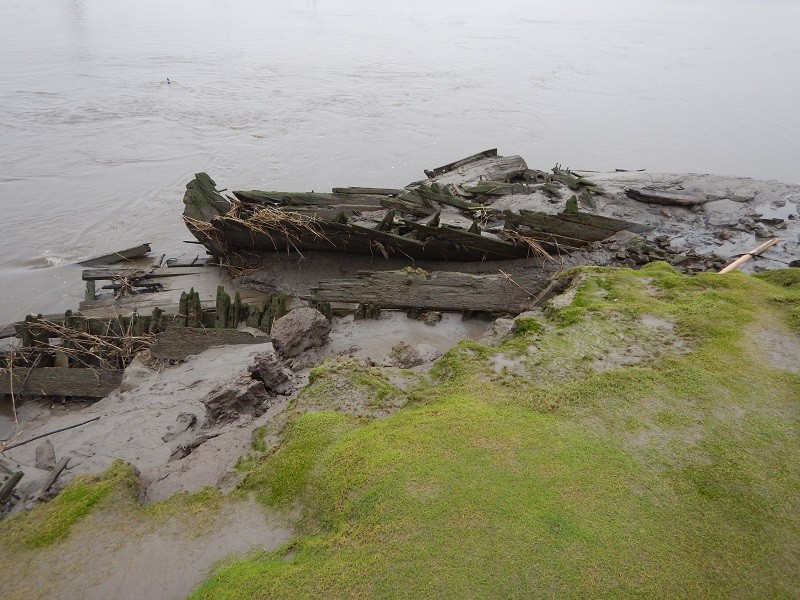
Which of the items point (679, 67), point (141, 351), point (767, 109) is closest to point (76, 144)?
point (141, 351)

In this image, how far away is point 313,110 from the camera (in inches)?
792

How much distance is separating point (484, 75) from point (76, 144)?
56.9ft

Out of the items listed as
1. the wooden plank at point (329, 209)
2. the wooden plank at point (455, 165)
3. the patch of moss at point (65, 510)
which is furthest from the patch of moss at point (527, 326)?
the wooden plank at point (455, 165)

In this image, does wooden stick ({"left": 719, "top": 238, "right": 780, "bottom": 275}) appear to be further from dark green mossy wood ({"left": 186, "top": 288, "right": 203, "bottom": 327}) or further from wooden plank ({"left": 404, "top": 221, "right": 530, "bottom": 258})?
dark green mossy wood ({"left": 186, "top": 288, "right": 203, "bottom": 327})

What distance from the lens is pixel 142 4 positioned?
42.2 meters

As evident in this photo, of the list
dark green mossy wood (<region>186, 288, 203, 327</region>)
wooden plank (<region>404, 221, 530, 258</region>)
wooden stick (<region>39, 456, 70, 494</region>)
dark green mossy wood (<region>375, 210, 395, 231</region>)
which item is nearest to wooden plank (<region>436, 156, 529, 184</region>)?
wooden plank (<region>404, 221, 530, 258</region>)

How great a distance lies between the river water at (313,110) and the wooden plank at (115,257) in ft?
1.17

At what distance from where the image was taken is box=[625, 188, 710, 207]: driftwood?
10773 millimetres

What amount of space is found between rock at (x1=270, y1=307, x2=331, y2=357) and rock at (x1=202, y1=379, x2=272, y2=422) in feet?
3.05

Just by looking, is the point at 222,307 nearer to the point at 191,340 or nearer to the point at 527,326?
the point at 191,340

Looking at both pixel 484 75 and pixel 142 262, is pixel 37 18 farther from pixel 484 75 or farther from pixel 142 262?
pixel 142 262

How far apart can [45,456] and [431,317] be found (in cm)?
494

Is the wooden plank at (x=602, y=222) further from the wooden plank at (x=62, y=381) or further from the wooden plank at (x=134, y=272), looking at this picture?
the wooden plank at (x=62, y=381)

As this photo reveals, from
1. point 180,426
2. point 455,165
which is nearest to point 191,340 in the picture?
point 180,426
